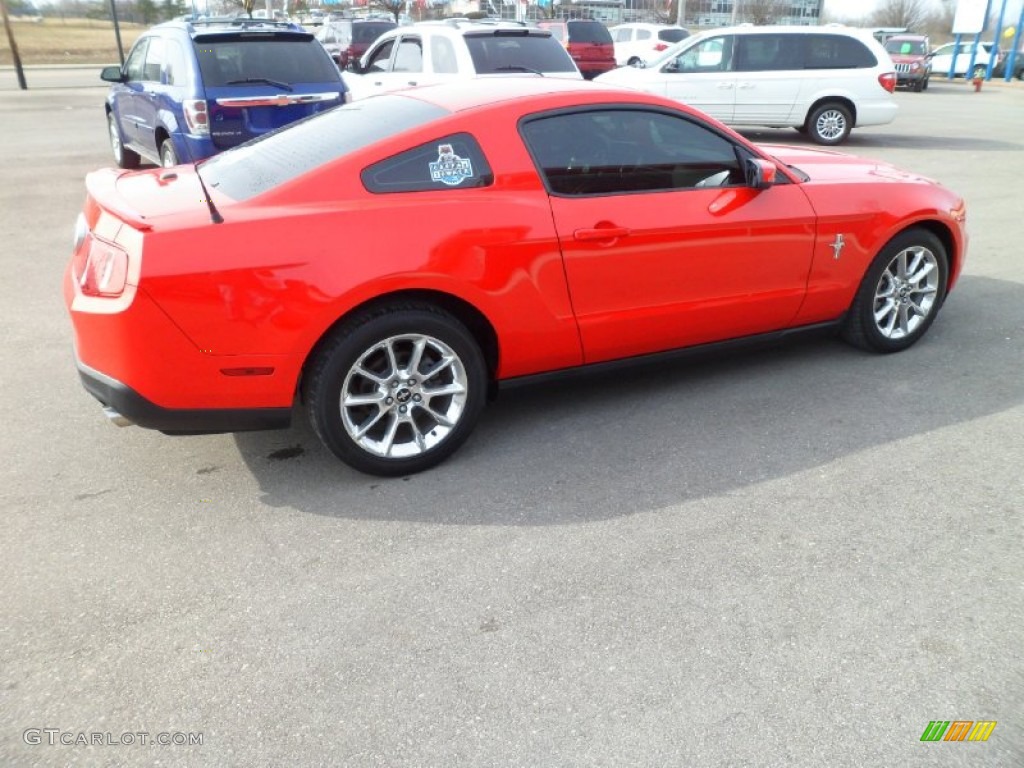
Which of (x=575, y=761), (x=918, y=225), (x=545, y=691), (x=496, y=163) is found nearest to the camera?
(x=575, y=761)

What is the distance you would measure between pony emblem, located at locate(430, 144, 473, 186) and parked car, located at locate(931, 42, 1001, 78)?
3398cm

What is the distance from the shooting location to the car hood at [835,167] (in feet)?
15.6

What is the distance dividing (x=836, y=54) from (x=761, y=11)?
51.8 meters

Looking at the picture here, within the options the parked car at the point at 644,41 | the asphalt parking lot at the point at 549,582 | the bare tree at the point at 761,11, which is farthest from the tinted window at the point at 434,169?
the bare tree at the point at 761,11

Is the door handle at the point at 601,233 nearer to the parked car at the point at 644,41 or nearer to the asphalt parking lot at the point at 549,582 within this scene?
the asphalt parking lot at the point at 549,582

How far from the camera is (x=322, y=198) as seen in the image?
346cm

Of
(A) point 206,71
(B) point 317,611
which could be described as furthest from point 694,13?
(B) point 317,611

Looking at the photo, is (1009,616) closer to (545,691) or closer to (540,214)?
(545,691)

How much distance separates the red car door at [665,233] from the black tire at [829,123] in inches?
412

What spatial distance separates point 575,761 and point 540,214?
2282mm

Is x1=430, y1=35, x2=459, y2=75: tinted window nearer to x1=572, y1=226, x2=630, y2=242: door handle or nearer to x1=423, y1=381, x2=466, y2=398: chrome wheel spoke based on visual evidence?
x1=572, y1=226, x2=630, y2=242: door handle

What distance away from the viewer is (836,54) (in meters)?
13.7

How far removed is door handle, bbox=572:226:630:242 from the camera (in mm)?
3822

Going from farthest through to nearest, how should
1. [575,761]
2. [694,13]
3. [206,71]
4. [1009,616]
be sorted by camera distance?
1. [694,13]
2. [206,71]
3. [1009,616]
4. [575,761]
